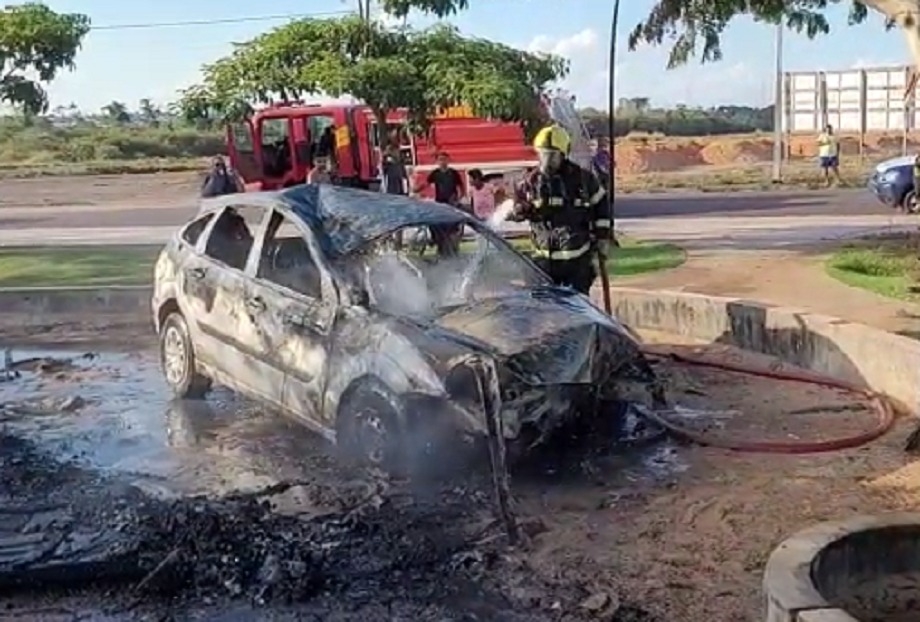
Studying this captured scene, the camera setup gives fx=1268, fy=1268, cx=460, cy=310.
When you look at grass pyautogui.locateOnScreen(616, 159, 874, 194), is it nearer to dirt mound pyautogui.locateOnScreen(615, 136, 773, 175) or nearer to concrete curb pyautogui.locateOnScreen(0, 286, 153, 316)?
dirt mound pyautogui.locateOnScreen(615, 136, 773, 175)

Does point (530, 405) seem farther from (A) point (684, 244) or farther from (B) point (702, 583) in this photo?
(A) point (684, 244)

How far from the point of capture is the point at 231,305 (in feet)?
27.9

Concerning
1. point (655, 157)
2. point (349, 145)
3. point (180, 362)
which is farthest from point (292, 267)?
point (655, 157)

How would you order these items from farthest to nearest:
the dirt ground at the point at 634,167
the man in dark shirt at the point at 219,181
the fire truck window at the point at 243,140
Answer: the dirt ground at the point at 634,167 → the fire truck window at the point at 243,140 → the man in dark shirt at the point at 219,181

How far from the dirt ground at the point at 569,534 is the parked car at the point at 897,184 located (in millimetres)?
15602

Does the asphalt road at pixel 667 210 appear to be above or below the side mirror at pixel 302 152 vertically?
below

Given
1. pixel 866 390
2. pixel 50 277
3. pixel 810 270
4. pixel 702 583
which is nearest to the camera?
pixel 702 583

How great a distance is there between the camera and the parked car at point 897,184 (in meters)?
22.7

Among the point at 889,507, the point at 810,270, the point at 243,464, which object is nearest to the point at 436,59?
the point at 810,270

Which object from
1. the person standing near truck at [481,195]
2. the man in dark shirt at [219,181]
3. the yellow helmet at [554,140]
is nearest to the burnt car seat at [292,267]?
the yellow helmet at [554,140]

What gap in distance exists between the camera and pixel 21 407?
952cm

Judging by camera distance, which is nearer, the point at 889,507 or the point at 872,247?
the point at 889,507

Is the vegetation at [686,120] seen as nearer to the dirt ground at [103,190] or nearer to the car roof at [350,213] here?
the dirt ground at [103,190]

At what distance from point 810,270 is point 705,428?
7.08m
